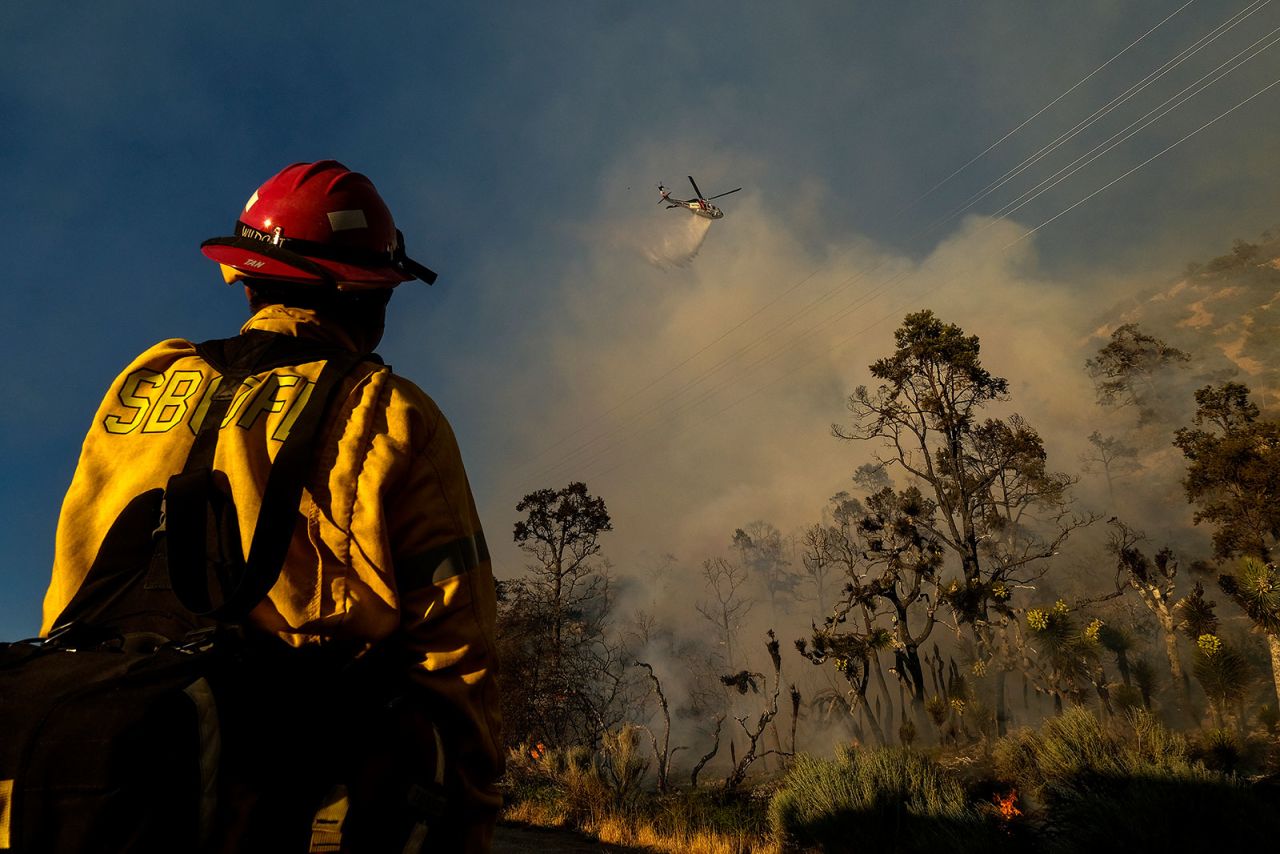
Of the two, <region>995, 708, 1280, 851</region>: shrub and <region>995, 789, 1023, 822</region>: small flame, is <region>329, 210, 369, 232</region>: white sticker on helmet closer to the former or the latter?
<region>995, 708, 1280, 851</region>: shrub

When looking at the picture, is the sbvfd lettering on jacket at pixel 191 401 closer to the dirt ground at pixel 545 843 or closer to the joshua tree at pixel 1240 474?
the dirt ground at pixel 545 843

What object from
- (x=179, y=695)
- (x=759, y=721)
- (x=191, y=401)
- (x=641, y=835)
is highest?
(x=191, y=401)

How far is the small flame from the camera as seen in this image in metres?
9.71

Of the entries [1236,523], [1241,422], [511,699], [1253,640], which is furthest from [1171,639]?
[511,699]

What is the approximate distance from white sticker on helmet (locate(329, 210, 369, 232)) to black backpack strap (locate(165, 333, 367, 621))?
2.15 feet

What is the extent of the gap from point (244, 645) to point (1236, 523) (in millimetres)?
28080

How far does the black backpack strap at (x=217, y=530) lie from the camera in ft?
4.00

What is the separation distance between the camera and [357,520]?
53.1 inches

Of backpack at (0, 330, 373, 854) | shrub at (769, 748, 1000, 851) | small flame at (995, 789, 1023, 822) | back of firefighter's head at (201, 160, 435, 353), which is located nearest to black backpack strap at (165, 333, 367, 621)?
backpack at (0, 330, 373, 854)

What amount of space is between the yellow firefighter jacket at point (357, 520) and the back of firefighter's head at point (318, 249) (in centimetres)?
36

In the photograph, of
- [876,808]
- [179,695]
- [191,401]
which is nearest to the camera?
[179,695]

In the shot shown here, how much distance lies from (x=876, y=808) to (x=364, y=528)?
9.44m

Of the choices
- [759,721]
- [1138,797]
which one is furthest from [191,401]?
[759,721]

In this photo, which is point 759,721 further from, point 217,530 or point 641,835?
point 217,530
